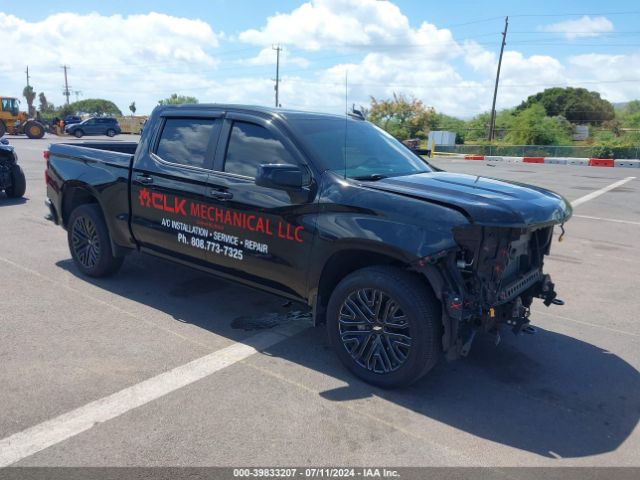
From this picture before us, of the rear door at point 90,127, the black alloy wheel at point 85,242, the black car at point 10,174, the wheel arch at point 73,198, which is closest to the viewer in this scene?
the black alloy wheel at point 85,242

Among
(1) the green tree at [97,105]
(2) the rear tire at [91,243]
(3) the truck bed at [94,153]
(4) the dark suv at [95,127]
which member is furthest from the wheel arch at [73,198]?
(1) the green tree at [97,105]

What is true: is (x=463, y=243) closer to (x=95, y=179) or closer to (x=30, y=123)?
(x=95, y=179)

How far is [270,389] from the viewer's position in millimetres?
3627

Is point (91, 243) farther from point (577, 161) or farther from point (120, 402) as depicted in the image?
point (577, 161)

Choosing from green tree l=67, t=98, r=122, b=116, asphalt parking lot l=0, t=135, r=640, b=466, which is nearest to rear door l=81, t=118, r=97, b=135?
asphalt parking lot l=0, t=135, r=640, b=466

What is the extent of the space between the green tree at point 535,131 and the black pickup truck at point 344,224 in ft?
165

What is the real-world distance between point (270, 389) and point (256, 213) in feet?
4.42

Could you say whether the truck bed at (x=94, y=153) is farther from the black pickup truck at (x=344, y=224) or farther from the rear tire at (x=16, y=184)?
the rear tire at (x=16, y=184)

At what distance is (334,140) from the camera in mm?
4359

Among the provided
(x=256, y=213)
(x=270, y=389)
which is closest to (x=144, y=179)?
(x=256, y=213)

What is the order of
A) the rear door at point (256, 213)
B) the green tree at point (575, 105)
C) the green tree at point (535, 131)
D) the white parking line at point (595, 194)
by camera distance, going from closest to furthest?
the rear door at point (256, 213) < the white parking line at point (595, 194) < the green tree at point (535, 131) < the green tree at point (575, 105)

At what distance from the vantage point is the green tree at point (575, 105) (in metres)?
73.0

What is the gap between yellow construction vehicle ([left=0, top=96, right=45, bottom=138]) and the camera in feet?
120

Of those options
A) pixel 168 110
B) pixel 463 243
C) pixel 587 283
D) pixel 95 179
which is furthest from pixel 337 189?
pixel 587 283
